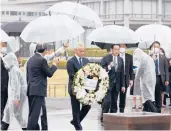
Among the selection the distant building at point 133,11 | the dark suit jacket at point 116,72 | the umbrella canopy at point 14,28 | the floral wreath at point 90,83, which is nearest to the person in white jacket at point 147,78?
the dark suit jacket at point 116,72

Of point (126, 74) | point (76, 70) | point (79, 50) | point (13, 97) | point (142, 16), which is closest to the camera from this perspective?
point (13, 97)

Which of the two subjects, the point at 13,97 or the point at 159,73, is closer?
the point at 13,97

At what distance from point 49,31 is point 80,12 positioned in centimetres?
316

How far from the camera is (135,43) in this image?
19.4m

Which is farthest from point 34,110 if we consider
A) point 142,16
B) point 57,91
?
point 142,16

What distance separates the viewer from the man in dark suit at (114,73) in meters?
16.1

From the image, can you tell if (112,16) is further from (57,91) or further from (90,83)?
(90,83)

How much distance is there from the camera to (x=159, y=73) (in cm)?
1811

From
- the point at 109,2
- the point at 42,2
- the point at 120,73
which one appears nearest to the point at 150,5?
the point at 109,2

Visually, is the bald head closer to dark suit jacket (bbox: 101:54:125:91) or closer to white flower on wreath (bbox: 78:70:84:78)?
white flower on wreath (bbox: 78:70:84:78)

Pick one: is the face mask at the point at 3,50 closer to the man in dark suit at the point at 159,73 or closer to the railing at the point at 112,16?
the man in dark suit at the point at 159,73

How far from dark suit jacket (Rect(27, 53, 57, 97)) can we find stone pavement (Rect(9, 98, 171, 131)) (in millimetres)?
1896

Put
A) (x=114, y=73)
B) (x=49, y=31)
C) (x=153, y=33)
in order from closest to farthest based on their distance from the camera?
(x=49, y=31) < (x=114, y=73) < (x=153, y=33)

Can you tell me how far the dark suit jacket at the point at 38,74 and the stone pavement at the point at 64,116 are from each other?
1896 millimetres
